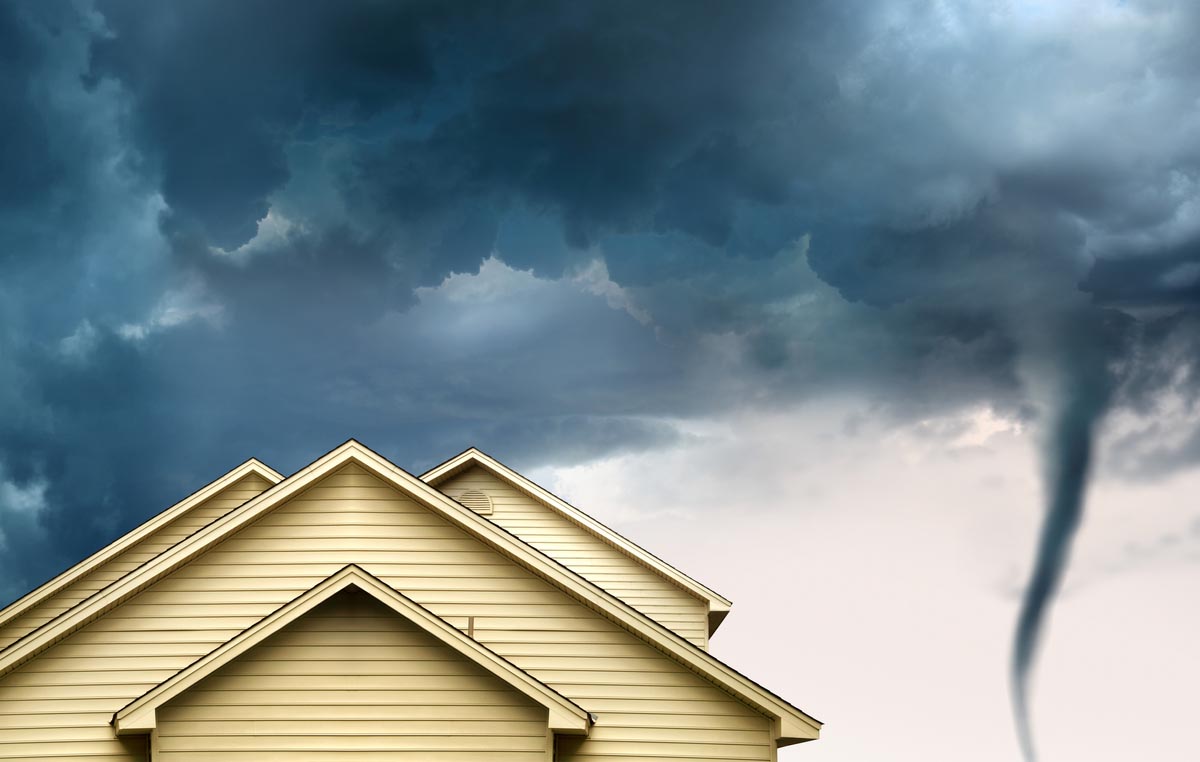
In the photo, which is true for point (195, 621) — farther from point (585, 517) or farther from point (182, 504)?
point (585, 517)

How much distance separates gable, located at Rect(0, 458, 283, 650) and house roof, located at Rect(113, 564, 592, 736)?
8.33 meters

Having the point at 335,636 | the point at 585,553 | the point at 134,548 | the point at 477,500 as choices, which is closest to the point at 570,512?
the point at 585,553

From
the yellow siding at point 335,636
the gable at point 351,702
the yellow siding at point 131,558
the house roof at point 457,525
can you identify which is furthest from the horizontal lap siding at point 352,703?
the yellow siding at point 131,558

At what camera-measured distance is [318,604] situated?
12969 millimetres

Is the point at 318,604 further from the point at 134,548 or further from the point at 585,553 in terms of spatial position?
the point at 585,553

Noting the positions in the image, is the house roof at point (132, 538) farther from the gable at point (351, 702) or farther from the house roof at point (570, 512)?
the gable at point (351, 702)

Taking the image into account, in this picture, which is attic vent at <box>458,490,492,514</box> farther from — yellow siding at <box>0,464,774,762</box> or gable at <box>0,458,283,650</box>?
yellow siding at <box>0,464,774,762</box>

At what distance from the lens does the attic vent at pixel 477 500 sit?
2533 centimetres

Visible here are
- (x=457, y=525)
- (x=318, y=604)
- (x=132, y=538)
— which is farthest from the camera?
(x=132, y=538)

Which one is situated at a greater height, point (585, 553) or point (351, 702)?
point (585, 553)

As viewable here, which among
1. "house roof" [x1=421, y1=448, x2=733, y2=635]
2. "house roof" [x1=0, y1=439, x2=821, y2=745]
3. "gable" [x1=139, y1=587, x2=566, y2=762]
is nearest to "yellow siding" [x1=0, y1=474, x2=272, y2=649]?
"house roof" [x1=421, y1=448, x2=733, y2=635]

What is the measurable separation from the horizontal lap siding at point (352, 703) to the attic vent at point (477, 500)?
1207 cm

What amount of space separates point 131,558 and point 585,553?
11060mm

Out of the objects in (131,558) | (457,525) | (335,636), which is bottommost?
(335,636)
